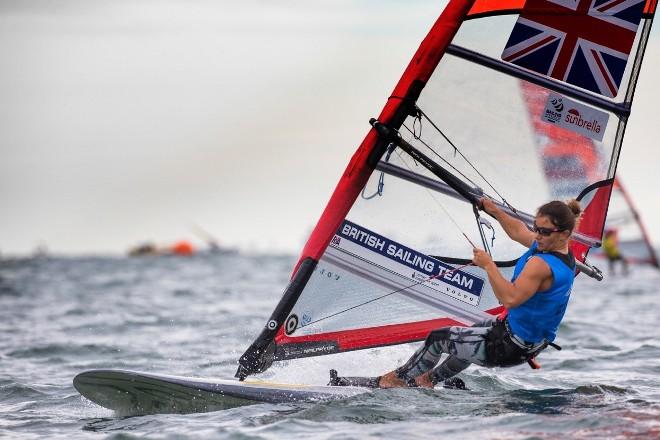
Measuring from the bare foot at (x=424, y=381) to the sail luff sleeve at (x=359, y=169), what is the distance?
3.36 feet

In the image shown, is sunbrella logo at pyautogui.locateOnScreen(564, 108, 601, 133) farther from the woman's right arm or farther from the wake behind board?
the wake behind board

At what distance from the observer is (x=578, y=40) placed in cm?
654

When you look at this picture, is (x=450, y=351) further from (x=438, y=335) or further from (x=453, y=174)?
(x=453, y=174)

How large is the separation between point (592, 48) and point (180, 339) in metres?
6.80

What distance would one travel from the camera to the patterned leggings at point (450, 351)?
6203 mm

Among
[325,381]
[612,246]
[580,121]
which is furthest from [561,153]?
[612,246]

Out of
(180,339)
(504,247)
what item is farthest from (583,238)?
Answer: (180,339)

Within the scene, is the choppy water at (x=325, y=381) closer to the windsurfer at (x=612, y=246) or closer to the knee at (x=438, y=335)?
the knee at (x=438, y=335)

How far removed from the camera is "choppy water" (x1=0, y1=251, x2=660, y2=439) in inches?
223

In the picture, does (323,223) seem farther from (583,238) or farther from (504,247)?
(583,238)

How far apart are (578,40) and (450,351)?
231 cm

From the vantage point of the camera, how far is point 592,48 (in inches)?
258

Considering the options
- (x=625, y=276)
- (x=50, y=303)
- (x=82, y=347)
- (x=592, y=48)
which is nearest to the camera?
(x=592, y=48)

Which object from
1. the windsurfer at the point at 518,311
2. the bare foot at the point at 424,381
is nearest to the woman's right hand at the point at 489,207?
the windsurfer at the point at 518,311
